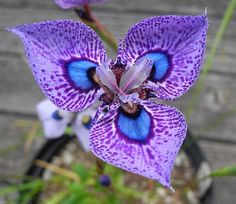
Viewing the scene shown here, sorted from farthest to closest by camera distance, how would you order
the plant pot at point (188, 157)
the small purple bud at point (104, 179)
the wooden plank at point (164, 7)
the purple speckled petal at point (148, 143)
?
the wooden plank at point (164, 7) → the plant pot at point (188, 157) → the small purple bud at point (104, 179) → the purple speckled petal at point (148, 143)

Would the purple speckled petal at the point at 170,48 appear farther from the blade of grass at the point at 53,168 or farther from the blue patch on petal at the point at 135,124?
the blade of grass at the point at 53,168

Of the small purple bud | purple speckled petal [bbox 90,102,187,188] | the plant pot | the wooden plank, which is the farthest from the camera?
the wooden plank

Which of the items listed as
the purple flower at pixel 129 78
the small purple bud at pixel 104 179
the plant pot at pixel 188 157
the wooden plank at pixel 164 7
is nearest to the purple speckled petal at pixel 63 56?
the purple flower at pixel 129 78

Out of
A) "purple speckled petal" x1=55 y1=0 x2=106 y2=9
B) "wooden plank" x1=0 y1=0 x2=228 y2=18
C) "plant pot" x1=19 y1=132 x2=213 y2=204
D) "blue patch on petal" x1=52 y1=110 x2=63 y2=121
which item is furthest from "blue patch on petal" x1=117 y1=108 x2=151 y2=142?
"wooden plank" x1=0 y1=0 x2=228 y2=18

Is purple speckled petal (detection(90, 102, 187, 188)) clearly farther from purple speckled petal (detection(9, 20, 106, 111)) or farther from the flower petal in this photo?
the flower petal

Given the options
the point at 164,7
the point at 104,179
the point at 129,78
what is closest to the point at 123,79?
the point at 129,78
